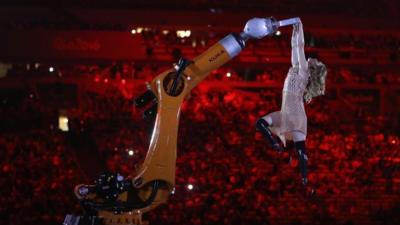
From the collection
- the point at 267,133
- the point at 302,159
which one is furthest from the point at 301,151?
the point at 267,133

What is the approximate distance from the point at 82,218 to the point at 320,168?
Answer: 10.8 m

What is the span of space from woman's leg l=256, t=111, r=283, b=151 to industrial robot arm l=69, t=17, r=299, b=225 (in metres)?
0.56

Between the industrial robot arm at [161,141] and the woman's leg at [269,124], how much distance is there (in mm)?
557

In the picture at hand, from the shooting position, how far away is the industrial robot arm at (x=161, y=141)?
175 inches

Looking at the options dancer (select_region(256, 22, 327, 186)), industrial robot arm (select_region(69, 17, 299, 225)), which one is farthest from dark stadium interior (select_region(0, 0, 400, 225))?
industrial robot arm (select_region(69, 17, 299, 225))

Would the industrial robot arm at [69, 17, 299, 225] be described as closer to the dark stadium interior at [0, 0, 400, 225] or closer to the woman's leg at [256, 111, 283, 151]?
the woman's leg at [256, 111, 283, 151]

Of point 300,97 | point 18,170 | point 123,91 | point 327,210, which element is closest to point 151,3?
Result: point 123,91

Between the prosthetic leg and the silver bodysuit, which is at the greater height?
the silver bodysuit

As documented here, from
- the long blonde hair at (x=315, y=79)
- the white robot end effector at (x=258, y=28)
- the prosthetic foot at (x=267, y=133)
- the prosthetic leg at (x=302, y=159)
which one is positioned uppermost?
the white robot end effector at (x=258, y=28)

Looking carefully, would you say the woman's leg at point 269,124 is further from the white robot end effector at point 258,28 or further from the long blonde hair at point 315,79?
the white robot end effector at point 258,28

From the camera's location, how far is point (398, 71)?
54.7 ft

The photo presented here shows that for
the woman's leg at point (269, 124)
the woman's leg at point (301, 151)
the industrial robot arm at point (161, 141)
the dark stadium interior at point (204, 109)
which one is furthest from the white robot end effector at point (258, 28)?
the dark stadium interior at point (204, 109)

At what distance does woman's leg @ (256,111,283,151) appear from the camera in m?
4.69

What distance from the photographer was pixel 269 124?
4.82 m
